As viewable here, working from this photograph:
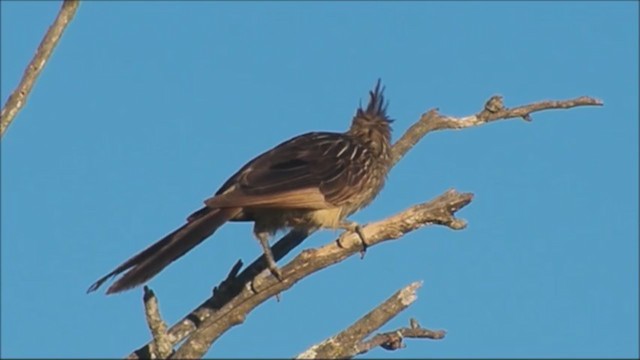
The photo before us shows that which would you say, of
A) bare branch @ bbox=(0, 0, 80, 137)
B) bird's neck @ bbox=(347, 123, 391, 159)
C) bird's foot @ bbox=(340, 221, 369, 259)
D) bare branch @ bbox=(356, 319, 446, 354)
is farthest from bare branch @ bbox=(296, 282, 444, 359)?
bird's neck @ bbox=(347, 123, 391, 159)

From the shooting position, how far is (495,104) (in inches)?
269

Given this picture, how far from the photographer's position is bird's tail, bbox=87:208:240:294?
5.65m

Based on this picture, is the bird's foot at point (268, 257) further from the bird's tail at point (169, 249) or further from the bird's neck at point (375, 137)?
the bird's neck at point (375, 137)

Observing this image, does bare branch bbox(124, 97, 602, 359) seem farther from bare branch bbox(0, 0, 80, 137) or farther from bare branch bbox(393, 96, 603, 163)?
bare branch bbox(0, 0, 80, 137)

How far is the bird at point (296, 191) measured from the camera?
6152mm

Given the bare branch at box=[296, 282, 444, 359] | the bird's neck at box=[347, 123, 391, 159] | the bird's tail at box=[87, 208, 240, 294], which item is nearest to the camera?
the bare branch at box=[296, 282, 444, 359]

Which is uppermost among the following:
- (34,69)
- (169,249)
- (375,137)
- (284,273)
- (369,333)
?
(375,137)

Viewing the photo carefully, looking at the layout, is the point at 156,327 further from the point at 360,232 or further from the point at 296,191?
the point at 296,191

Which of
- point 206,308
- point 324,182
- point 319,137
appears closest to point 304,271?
point 206,308

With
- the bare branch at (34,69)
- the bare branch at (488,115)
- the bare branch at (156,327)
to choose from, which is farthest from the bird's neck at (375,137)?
the bare branch at (34,69)

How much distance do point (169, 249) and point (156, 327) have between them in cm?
121

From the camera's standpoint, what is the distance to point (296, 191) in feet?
23.3

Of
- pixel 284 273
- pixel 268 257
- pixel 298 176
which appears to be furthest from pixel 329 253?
pixel 298 176

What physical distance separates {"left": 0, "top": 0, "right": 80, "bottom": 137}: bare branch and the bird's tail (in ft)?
5.83
